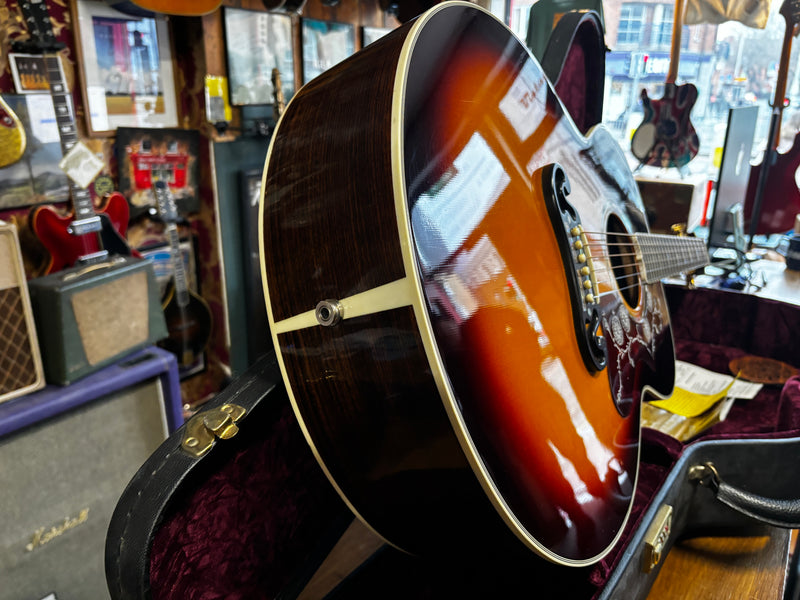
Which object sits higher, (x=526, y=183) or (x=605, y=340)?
(x=526, y=183)

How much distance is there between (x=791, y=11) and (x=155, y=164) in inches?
77.1

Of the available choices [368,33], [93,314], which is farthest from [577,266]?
[368,33]

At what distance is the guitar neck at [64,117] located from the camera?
1.29m

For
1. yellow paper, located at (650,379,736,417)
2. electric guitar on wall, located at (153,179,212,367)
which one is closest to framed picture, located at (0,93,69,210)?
electric guitar on wall, located at (153,179,212,367)

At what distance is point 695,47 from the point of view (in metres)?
2.36

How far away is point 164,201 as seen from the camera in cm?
176

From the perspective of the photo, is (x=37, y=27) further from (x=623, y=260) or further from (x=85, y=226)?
(x=623, y=260)

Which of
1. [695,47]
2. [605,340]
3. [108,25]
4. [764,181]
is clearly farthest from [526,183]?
[695,47]

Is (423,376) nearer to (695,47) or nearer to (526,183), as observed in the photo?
(526,183)

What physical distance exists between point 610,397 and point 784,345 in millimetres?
779

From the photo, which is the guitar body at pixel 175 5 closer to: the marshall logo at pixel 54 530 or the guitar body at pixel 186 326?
the guitar body at pixel 186 326

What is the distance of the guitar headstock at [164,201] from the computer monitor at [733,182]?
1.58 meters

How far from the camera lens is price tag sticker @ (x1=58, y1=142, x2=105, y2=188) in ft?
4.19

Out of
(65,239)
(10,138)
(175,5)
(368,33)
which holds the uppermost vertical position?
(368,33)
